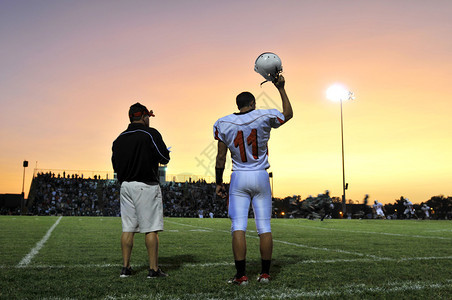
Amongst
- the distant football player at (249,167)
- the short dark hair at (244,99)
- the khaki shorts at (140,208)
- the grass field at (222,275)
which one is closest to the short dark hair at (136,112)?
the khaki shorts at (140,208)

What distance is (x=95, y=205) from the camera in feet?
137

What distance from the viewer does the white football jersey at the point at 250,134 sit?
14.4 ft

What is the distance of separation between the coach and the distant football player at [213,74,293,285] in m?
0.81

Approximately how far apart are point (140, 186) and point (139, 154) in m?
0.37

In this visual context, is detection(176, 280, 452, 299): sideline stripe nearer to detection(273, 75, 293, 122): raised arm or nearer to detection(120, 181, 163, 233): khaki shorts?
detection(120, 181, 163, 233): khaki shorts

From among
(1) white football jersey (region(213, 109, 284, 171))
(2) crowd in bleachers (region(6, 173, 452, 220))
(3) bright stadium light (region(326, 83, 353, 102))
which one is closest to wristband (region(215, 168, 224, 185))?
(1) white football jersey (region(213, 109, 284, 171))

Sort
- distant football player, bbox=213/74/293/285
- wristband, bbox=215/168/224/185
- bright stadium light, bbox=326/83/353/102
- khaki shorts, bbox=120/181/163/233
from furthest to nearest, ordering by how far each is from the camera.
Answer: bright stadium light, bbox=326/83/353/102 < khaki shorts, bbox=120/181/163/233 < wristband, bbox=215/168/224/185 < distant football player, bbox=213/74/293/285

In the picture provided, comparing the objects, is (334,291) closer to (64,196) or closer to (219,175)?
(219,175)

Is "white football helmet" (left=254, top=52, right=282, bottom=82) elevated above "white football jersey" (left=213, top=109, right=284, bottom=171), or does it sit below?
above

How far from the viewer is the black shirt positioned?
4.75 metres

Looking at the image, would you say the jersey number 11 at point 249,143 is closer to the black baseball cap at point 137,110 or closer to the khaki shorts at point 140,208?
the khaki shorts at point 140,208

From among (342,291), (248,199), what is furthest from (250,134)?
(342,291)

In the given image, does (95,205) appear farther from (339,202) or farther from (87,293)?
(87,293)

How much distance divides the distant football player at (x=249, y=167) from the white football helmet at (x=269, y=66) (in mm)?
470
